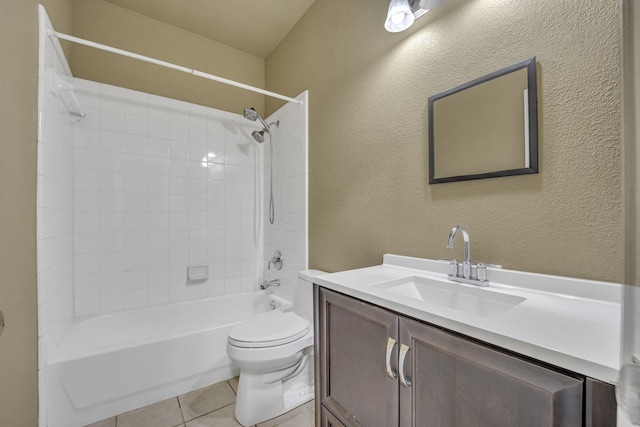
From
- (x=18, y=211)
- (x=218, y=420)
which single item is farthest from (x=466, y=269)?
(x=18, y=211)

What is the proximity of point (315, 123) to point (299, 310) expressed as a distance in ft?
4.53

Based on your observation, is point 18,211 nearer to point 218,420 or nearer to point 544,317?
point 218,420

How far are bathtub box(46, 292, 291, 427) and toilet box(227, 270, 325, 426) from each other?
45 cm

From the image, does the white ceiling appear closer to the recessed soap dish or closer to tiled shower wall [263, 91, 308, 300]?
tiled shower wall [263, 91, 308, 300]

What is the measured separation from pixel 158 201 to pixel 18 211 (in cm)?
115

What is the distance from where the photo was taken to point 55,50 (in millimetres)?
1490

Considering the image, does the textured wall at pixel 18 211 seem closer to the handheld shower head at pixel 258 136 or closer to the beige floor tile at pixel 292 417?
the beige floor tile at pixel 292 417

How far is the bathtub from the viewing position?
1.46 m

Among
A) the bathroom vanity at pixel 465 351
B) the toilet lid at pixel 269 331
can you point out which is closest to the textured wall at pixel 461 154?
the bathroom vanity at pixel 465 351

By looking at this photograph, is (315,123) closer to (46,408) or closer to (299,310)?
(299,310)

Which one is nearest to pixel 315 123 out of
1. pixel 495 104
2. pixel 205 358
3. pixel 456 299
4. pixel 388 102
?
pixel 388 102

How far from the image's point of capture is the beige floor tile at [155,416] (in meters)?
1.51

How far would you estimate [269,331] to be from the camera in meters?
1.56

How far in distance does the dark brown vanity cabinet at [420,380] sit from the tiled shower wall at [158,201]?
1.70 metres
